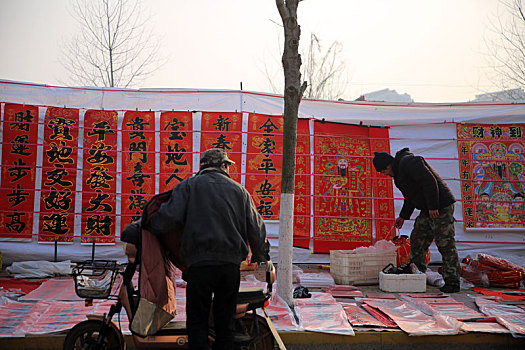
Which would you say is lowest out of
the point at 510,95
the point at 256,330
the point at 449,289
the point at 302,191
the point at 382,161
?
the point at 449,289

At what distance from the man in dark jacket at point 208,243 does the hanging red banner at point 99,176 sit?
4.72 metres

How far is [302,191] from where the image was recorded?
26.4ft

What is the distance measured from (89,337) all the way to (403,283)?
3.97 meters

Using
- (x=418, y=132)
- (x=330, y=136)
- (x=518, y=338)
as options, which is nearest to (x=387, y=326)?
(x=518, y=338)

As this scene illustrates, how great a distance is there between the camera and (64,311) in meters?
4.89

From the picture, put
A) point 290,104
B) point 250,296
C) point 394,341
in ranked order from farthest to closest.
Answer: point 290,104
point 394,341
point 250,296

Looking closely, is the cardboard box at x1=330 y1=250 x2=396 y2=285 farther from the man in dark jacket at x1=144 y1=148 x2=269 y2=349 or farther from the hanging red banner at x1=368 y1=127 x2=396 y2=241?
the man in dark jacket at x1=144 y1=148 x2=269 y2=349

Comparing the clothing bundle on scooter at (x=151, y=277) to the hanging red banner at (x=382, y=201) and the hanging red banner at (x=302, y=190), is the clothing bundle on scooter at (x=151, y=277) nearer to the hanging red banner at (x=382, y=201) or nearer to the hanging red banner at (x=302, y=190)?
the hanging red banner at (x=302, y=190)

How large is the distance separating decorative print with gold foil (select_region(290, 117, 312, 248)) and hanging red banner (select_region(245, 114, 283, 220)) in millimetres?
306

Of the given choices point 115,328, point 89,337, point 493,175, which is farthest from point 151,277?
point 493,175

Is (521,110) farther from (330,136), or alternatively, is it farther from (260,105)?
(260,105)

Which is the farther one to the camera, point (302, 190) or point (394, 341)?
point (302, 190)

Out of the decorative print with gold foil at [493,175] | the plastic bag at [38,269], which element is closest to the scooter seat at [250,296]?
the plastic bag at [38,269]

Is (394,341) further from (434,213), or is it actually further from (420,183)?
(420,183)
